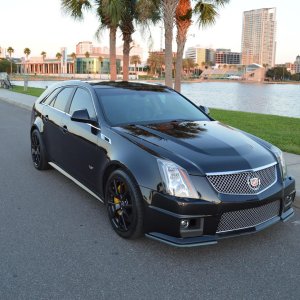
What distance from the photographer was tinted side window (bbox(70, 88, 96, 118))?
513 cm

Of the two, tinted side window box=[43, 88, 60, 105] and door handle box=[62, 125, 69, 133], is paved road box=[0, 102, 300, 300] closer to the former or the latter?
door handle box=[62, 125, 69, 133]

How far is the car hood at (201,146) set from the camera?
12.3 ft

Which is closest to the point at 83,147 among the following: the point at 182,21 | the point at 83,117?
the point at 83,117

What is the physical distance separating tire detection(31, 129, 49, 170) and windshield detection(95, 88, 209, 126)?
5.96 ft

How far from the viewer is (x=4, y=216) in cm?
487

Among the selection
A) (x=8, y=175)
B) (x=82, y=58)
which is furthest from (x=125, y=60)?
(x=82, y=58)

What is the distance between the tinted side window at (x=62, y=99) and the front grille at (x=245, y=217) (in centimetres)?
317

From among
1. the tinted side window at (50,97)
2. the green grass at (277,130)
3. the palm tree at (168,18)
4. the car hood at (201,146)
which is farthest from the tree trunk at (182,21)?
the car hood at (201,146)

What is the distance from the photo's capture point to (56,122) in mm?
6000

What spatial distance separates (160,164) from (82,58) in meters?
167

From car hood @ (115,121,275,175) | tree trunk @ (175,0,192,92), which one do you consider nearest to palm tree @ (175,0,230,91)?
tree trunk @ (175,0,192,92)

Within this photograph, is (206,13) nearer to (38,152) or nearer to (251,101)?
(38,152)

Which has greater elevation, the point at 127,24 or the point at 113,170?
the point at 127,24

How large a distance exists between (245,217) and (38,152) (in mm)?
4142
